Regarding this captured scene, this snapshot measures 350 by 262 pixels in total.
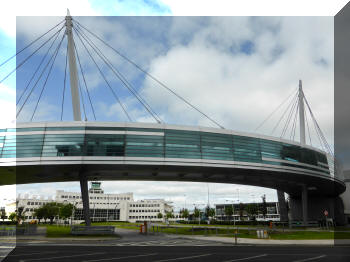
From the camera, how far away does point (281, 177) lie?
164 feet

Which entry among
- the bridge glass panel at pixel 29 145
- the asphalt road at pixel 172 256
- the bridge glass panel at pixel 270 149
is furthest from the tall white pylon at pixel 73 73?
the bridge glass panel at pixel 270 149

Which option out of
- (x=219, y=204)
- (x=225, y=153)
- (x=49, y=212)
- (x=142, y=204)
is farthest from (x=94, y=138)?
(x=219, y=204)

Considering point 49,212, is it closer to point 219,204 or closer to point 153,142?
point 153,142

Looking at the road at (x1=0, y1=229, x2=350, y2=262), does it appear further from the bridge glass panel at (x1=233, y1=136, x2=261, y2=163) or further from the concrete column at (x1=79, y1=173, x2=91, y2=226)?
the bridge glass panel at (x1=233, y1=136, x2=261, y2=163)

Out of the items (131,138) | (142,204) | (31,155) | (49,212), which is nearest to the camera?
(31,155)

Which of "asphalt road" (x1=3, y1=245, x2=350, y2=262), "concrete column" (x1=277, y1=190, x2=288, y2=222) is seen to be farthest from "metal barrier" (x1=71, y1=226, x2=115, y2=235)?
"concrete column" (x1=277, y1=190, x2=288, y2=222)

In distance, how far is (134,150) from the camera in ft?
119

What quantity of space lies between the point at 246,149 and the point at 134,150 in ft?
51.1

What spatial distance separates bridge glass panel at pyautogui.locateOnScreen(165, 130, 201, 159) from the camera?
37469mm

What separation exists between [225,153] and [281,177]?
1586 centimetres

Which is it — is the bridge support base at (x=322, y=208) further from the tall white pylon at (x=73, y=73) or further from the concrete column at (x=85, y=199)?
the tall white pylon at (x=73, y=73)

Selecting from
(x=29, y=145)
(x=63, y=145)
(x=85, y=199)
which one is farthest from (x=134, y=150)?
(x=29, y=145)

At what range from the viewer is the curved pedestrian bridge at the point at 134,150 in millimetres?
34344

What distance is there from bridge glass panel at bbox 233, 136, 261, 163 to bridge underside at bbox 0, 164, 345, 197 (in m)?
1.71
